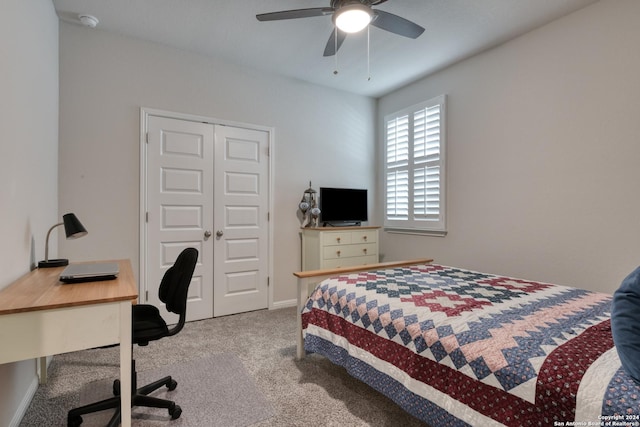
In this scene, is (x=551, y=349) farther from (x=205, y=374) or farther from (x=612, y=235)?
(x=205, y=374)

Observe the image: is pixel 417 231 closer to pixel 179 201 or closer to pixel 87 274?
pixel 179 201

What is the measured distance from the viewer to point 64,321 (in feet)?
4.26

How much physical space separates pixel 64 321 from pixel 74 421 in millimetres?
783

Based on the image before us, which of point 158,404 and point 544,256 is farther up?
point 544,256

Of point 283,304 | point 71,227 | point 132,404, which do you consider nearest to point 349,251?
point 283,304

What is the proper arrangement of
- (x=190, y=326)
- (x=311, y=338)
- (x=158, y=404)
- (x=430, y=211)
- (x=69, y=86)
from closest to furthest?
1. (x=158, y=404)
2. (x=311, y=338)
3. (x=69, y=86)
4. (x=190, y=326)
5. (x=430, y=211)

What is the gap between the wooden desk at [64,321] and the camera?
4.02ft

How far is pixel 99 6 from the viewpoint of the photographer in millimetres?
2598

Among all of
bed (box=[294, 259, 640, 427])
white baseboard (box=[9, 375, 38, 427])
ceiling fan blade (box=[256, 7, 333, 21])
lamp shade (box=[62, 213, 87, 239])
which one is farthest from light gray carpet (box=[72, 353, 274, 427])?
ceiling fan blade (box=[256, 7, 333, 21])

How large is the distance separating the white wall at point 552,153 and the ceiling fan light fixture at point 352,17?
5.87 feet

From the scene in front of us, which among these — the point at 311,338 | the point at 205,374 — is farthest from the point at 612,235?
the point at 205,374

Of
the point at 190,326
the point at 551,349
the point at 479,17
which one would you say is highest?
the point at 479,17

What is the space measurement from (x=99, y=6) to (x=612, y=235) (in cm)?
447

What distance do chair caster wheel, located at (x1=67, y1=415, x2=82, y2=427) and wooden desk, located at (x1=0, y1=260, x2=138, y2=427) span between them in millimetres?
489
